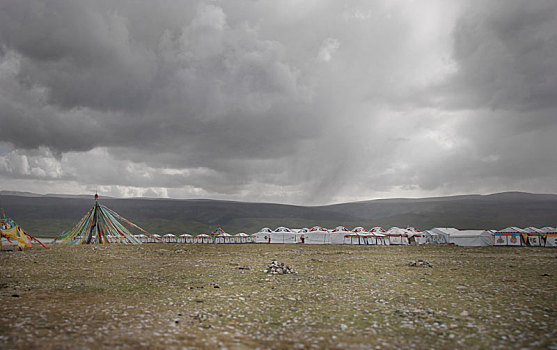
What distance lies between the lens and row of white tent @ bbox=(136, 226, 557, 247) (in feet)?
244

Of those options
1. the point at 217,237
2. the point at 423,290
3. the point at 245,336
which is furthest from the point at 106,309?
the point at 217,237

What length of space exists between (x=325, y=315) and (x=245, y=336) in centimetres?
384

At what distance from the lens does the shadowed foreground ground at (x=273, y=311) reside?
989 centimetres

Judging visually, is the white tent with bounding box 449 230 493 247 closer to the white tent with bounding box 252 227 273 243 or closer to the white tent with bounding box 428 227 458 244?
the white tent with bounding box 428 227 458 244

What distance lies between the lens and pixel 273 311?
13.5 meters

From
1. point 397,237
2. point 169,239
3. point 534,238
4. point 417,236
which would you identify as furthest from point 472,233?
point 169,239

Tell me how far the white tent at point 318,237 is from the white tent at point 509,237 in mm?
38454

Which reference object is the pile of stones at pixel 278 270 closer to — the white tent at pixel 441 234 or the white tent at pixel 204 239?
the white tent at pixel 441 234

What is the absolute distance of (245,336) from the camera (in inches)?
409

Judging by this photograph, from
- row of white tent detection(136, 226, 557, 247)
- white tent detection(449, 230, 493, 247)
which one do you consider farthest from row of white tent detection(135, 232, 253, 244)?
white tent detection(449, 230, 493, 247)

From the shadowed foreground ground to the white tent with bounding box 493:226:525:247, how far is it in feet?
206

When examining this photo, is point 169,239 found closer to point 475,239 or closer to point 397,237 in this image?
point 397,237


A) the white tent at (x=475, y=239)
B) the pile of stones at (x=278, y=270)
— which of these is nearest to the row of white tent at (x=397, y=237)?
the white tent at (x=475, y=239)

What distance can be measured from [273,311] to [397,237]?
8245 centimetres
